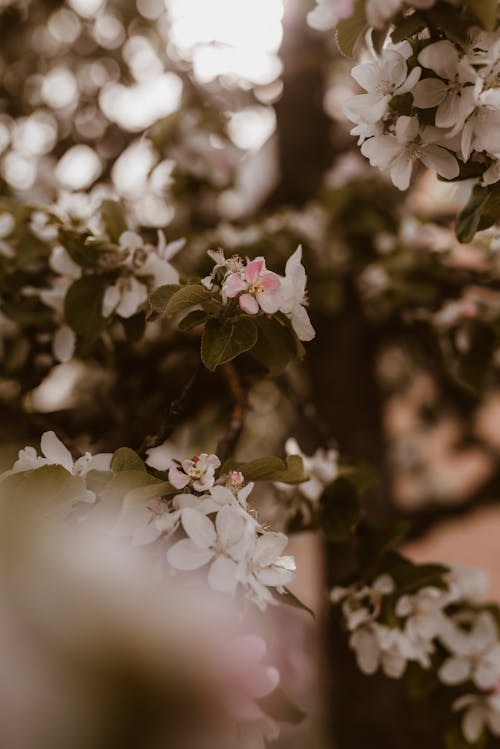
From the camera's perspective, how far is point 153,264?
126cm

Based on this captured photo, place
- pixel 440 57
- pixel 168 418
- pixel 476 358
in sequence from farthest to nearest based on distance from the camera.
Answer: pixel 476 358, pixel 168 418, pixel 440 57

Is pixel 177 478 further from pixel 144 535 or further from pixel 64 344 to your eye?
pixel 64 344

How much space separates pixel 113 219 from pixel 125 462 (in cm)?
56

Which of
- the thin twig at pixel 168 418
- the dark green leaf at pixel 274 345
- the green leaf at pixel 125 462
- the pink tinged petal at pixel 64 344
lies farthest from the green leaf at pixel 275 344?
the pink tinged petal at pixel 64 344

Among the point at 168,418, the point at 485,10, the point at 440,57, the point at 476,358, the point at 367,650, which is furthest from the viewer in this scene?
the point at 476,358

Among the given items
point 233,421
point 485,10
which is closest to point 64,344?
point 233,421

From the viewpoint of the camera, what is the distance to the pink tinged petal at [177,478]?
2.91 ft

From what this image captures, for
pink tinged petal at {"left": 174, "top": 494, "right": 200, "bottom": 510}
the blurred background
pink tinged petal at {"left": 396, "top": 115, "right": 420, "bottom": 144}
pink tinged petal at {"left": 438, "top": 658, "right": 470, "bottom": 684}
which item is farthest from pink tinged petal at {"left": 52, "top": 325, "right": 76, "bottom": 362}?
pink tinged petal at {"left": 438, "top": 658, "right": 470, "bottom": 684}

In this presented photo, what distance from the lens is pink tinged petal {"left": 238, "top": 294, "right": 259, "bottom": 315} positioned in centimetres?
93

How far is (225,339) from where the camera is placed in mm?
Answer: 969

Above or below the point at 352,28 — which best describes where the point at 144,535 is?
below

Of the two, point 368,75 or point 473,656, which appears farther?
point 473,656

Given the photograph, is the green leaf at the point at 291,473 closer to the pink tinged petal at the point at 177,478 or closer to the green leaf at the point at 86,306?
the pink tinged petal at the point at 177,478

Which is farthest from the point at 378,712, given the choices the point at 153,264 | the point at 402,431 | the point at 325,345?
the point at 402,431
